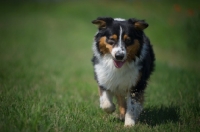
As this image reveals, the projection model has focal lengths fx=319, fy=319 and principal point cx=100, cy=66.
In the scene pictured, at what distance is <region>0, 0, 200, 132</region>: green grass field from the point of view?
5.07 metres

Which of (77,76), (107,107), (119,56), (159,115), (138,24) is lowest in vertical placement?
(77,76)

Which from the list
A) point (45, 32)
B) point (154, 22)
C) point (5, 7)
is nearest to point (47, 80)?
point (45, 32)

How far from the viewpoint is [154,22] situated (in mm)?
22125

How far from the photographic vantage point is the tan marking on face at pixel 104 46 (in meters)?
5.40

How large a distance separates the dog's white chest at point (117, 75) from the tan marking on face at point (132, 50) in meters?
0.12

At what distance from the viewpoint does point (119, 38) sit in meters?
5.34

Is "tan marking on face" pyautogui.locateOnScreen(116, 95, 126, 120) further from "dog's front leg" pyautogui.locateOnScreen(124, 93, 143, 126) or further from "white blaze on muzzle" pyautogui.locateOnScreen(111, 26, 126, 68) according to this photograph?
"white blaze on muzzle" pyautogui.locateOnScreen(111, 26, 126, 68)

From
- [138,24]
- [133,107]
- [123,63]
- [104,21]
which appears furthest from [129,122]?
[104,21]

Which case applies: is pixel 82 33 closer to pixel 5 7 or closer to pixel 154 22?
pixel 154 22

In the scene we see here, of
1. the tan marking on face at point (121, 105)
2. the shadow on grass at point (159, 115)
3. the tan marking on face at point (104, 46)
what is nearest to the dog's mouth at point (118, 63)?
the tan marking on face at point (104, 46)

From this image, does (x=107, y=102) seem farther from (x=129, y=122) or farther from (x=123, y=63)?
(x=123, y=63)

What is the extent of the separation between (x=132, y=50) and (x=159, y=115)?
1.41 metres

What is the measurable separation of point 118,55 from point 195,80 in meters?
4.55

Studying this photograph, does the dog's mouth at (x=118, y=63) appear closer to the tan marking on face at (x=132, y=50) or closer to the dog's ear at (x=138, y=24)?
the tan marking on face at (x=132, y=50)
